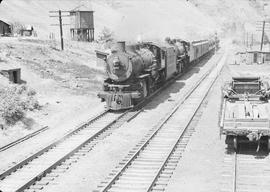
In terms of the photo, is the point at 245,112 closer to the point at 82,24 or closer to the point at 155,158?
the point at 155,158

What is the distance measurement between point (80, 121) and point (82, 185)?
835 centimetres

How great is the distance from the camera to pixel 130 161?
545 inches

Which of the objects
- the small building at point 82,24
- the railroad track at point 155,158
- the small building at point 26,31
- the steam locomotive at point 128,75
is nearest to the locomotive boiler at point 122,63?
the steam locomotive at point 128,75

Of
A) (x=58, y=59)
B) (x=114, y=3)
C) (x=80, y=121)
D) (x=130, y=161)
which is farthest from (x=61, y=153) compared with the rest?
(x=114, y=3)

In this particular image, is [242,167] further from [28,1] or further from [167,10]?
[167,10]

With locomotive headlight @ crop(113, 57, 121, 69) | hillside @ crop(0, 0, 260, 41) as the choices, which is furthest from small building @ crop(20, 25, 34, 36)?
locomotive headlight @ crop(113, 57, 121, 69)

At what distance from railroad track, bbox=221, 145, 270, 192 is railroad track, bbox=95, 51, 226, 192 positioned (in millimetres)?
1804

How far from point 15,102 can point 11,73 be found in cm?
611

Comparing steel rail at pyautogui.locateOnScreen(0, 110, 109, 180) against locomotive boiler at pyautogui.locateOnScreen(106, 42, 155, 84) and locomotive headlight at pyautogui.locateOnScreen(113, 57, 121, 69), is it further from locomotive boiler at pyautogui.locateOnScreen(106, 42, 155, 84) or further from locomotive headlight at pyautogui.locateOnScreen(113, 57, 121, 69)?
locomotive headlight at pyautogui.locateOnScreen(113, 57, 121, 69)

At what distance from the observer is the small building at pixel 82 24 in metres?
60.8

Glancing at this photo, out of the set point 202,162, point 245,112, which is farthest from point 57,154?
point 245,112

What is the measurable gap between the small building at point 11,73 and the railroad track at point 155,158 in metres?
11.0

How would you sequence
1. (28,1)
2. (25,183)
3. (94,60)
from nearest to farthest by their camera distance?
1. (25,183)
2. (94,60)
3. (28,1)

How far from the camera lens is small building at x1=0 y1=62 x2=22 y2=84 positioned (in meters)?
25.1
